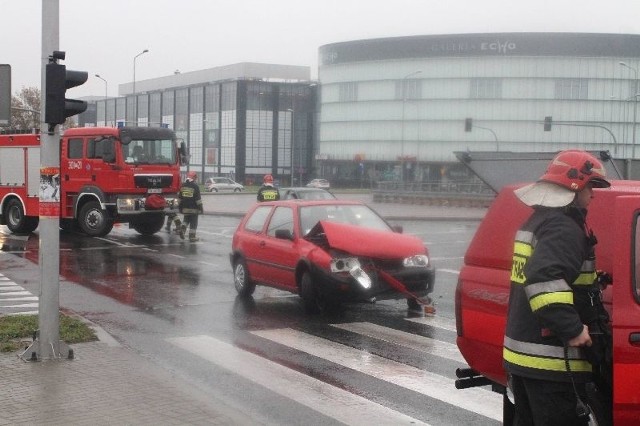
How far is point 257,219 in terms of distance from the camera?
13797 mm

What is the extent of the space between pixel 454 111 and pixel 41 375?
94.6m

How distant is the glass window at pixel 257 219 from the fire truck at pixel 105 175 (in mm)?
10456

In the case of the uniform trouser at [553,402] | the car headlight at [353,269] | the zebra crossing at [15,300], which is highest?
the uniform trouser at [553,402]

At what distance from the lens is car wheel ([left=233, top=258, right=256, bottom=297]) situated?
13.6 m

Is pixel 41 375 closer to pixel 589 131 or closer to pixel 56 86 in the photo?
pixel 56 86

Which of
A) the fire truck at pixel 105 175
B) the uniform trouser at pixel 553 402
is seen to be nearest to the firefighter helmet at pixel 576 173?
the uniform trouser at pixel 553 402

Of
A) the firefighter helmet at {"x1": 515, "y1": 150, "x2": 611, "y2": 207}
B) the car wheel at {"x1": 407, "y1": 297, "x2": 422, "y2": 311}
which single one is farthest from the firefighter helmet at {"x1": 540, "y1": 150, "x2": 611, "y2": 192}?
the car wheel at {"x1": 407, "y1": 297, "x2": 422, "y2": 311}

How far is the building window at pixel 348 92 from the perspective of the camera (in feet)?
348

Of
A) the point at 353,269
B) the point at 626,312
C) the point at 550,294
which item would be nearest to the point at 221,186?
the point at 353,269

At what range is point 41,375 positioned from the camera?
7.97 meters

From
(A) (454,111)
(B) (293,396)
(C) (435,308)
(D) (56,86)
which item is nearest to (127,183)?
(C) (435,308)

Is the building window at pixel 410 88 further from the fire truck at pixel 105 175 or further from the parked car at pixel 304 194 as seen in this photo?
the fire truck at pixel 105 175

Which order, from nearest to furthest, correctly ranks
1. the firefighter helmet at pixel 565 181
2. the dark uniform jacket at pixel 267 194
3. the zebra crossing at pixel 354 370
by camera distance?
the firefighter helmet at pixel 565 181 → the zebra crossing at pixel 354 370 → the dark uniform jacket at pixel 267 194

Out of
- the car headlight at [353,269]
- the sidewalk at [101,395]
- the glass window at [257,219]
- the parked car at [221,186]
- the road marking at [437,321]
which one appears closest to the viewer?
the sidewalk at [101,395]
